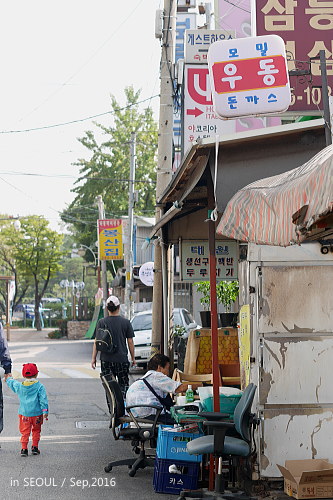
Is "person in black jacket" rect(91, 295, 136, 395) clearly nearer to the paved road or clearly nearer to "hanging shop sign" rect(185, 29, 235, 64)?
the paved road

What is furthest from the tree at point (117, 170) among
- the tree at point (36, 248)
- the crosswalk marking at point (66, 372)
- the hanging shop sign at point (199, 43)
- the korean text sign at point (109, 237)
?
the hanging shop sign at point (199, 43)

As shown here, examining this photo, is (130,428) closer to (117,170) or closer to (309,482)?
(309,482)

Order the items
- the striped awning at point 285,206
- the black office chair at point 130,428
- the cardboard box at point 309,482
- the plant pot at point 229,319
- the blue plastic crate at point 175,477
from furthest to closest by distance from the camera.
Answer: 1. the plant pot at point 229,319
2. the black office chair at point 130,428
3. the blue plastic crate at point 175,477
4. the cardboard box at point 309,482
5. the striped awning at point 285,206

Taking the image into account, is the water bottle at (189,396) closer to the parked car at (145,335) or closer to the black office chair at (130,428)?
the black office chair at (130,428)

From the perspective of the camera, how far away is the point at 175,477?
8.01 m

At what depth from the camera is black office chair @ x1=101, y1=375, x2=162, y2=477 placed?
28.8 feet

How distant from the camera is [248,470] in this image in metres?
7.94

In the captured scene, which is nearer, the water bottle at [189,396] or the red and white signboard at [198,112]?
the water bottle at [189,396]

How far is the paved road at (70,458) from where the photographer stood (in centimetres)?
805

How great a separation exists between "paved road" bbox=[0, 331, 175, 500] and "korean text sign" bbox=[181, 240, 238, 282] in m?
2.75

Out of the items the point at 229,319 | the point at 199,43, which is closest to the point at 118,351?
the point at 229,319

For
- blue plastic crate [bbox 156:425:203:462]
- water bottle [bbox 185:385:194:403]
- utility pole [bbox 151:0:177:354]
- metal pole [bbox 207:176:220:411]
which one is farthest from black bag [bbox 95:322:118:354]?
metal pole [bbox 207:176:220:411]

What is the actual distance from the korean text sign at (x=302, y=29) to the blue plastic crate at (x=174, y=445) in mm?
6289

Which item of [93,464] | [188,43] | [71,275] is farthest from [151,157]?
[71,275]
